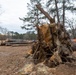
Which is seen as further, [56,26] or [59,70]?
[56,26]

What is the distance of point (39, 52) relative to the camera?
29.2 ft

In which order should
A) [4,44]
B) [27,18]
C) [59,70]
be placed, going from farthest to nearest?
1. [27,18]
2. [4,44]
3. [59,70]

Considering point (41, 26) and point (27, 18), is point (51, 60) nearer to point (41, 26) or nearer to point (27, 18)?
point (41, 26)

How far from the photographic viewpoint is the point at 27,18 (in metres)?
30.8

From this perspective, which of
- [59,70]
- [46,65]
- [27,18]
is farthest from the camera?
[27,18]

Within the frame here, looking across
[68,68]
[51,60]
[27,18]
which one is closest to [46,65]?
[51,60]

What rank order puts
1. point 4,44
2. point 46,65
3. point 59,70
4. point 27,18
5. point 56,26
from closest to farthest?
point 59,70, point 46,65, point 56,26, point 4,44, point 27,18

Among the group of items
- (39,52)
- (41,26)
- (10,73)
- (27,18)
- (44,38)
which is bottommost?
(10,73)

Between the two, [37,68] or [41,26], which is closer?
[37,68]

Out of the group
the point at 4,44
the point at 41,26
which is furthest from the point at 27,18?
the point at 41,26

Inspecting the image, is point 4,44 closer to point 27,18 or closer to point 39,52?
point 27,18

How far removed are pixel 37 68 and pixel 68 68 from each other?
4.07 ft

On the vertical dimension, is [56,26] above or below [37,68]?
above

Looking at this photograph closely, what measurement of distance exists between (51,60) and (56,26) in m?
1.57
